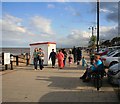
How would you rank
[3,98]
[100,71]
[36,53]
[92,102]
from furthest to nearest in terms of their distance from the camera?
[36,53] < [100,71] < [3,98] < [92,102]

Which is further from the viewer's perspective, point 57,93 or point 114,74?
point 114,74

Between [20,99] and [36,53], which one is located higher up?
[36,53]

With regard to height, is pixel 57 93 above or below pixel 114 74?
below

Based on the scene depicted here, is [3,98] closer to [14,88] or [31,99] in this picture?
[31,99]

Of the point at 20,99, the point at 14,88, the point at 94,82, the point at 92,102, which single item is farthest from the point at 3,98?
the point at 94,82

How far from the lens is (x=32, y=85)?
40.2ft

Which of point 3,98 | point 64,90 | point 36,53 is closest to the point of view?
point 3,98

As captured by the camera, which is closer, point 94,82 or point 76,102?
point 76,102

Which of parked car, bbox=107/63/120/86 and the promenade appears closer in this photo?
the promenade

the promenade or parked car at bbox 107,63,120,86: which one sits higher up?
parked car at bbox 107,63,120,86

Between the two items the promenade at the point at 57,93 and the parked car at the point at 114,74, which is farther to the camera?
the parked car at the point at 114,74

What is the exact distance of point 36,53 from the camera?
66.7ft

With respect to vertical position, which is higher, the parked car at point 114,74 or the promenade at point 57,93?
the parked car at point 114,74

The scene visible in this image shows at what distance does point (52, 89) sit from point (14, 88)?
1499 millimetres
